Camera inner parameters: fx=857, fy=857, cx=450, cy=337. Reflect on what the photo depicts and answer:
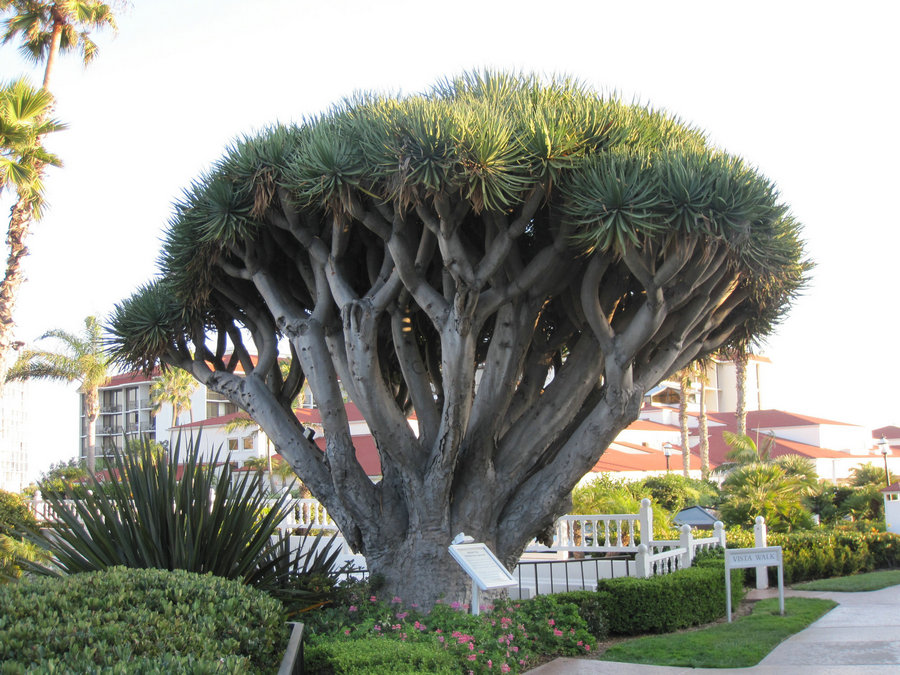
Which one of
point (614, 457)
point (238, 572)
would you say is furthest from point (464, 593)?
point (614, 457)

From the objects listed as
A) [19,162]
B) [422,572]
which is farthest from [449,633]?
[19,162]

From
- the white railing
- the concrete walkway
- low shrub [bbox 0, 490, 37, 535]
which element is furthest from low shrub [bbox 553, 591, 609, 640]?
low shrub [bbox 0, 490, 37, 535]

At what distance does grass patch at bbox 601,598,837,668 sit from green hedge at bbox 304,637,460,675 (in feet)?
7.63

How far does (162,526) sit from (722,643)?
5653 millimetres

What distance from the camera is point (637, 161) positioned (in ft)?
28.1

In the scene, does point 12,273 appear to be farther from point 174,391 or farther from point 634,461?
point 174,391

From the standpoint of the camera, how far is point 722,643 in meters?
8.69

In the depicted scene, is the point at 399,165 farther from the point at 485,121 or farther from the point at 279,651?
the point at 279,651

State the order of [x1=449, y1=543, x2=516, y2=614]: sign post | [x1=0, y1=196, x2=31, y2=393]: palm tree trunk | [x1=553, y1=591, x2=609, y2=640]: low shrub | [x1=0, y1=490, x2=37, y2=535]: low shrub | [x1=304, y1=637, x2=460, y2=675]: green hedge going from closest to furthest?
[x1=304, y1=637, x2=460, y2=675]: green hedge, [x1=449, y1=543, x2=516, y2=614]: sign post, [x1=553, y1=591, x2=609, y2=640]: low shrub, [x1=0, y1=490, x2=37, y2=535]: low shrub, [x1=0, y1=196, x2=31, y2=393]: palm tree trunk

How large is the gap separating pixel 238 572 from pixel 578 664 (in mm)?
3303

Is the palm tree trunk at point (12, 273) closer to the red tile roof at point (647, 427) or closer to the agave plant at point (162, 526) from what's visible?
the agave plant at point (162, 526)

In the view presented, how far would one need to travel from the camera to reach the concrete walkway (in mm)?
7457

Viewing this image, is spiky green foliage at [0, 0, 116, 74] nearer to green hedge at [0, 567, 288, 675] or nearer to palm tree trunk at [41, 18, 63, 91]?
palm tree trunk at [41, 18, 63, 91]

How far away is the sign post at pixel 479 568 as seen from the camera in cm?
745
